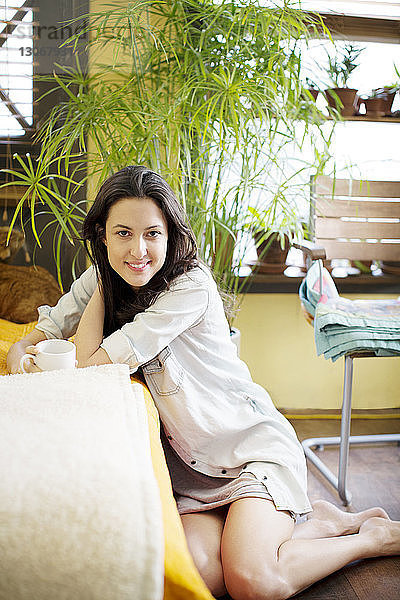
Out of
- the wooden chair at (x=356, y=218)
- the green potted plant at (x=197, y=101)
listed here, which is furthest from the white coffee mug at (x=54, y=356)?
the wooden chair at (x=356, y=218)

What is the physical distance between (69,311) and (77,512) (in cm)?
104

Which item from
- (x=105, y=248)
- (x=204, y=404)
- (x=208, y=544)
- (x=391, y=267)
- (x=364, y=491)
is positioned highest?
(x=105, y=248)

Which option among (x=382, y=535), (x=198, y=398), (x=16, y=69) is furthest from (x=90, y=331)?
(x=16, y=69)

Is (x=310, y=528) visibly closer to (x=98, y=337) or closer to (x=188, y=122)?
(x=98, y=337)

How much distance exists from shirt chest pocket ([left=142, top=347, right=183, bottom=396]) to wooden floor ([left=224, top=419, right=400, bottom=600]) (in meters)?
0.60

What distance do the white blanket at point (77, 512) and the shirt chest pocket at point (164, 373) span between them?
0.54 m

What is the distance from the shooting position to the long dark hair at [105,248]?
4.78 ft

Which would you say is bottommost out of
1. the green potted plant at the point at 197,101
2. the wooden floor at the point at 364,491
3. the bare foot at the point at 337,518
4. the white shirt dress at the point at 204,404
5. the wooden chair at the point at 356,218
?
the wooden floor at the point at 364,491

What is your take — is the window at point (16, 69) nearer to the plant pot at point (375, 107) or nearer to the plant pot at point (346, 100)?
the plant pot at point (346, 100)

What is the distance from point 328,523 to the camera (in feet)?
5.53

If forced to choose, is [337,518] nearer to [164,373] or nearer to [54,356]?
[164,373]

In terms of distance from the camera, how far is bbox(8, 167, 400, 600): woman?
1373 millimetres

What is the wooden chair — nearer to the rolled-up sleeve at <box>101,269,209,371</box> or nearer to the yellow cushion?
the rolled-up sleeve at <box>101,269,209,371</box>

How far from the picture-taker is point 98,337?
5.06ft
